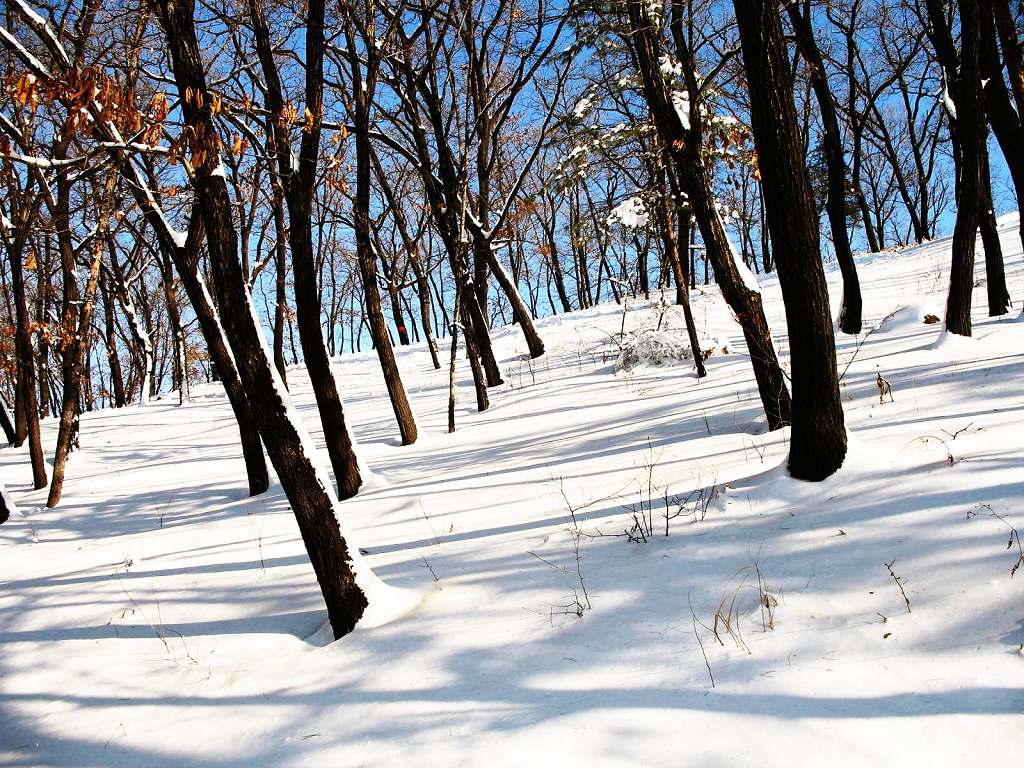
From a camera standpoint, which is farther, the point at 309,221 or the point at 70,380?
the point at 70,380

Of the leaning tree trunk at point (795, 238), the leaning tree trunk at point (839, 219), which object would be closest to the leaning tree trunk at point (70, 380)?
the leaning tree trunk at point (795, 238)

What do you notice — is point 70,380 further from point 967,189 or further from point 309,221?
point 967,189

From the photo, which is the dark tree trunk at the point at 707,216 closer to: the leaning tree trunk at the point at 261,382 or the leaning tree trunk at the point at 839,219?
the leaning tree trunk at the point at 261,382

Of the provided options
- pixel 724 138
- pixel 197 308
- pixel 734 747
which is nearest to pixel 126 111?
pixel 734 747

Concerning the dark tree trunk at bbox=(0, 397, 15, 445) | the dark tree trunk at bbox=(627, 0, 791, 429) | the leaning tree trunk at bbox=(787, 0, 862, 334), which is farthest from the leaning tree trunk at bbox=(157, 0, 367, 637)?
the dark tree trunk at bbox=(0, 397, 15, 445)

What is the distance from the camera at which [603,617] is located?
3.16 meters

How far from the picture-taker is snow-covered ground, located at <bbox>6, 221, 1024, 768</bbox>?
2.35 m

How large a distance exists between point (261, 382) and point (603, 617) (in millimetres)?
2281

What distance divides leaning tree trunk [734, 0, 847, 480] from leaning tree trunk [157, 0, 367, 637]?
117 inches

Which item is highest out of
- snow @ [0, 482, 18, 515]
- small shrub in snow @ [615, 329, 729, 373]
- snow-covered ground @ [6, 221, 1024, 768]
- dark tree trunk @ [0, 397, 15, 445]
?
dark tree trunk @ [0, 397, 15, 445]

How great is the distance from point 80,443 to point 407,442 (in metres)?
9.46

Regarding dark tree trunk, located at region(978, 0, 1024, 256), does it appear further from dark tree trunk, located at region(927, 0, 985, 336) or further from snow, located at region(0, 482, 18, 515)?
snow, located at region(0, 482, 18, 515)

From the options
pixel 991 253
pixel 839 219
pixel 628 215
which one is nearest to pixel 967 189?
pixel 991 253

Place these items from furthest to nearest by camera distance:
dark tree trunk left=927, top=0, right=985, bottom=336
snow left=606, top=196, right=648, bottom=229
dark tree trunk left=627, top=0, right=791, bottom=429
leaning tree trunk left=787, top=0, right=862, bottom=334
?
1. snow left=606, top=196, right=648, bottom=229
2. leaning tree trunk left=787, top=0, right=862, bottom=334
3. dark tree trunk left=927, top=0, right=985, bottom=336
4. dark tree trunk left=627, top=0, right=791, bottom=429
